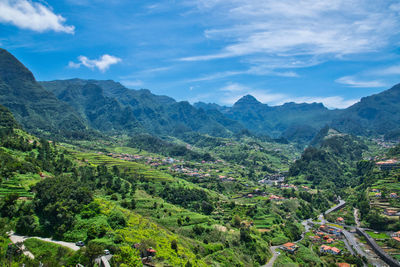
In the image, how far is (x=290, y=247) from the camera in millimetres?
67312

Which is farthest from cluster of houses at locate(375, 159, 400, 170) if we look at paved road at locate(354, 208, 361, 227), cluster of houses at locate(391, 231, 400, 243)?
cluster of houses at locate(391, 231, 400, 243)

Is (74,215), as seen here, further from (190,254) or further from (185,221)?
(185,221)

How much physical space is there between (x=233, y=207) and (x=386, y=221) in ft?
161

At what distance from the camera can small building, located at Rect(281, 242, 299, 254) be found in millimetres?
66250

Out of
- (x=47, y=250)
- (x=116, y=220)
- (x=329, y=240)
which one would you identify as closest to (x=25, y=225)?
(x=47, y=250)

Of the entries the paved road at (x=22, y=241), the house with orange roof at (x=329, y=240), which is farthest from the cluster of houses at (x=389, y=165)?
the paved road at (x=22, y=241)

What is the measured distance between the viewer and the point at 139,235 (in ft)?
143

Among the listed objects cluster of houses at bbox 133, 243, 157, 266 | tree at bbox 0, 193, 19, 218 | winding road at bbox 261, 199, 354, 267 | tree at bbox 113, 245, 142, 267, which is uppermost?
tree at bbox 0, 193, 19, 218

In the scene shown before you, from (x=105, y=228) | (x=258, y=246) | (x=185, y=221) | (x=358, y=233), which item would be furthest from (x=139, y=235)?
(x=358, y=233)

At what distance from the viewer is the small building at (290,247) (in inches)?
2608

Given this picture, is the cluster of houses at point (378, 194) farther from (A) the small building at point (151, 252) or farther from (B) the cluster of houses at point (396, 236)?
(A) the small building at point (151, 252)

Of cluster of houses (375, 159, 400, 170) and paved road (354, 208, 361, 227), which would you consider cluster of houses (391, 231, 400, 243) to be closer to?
paved road (354, 208, 361, 227)

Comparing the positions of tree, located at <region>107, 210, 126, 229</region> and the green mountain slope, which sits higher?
tree, located at <region>107, 210, 126, 229</region>

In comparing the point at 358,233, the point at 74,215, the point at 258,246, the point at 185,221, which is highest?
the point at 74,215
